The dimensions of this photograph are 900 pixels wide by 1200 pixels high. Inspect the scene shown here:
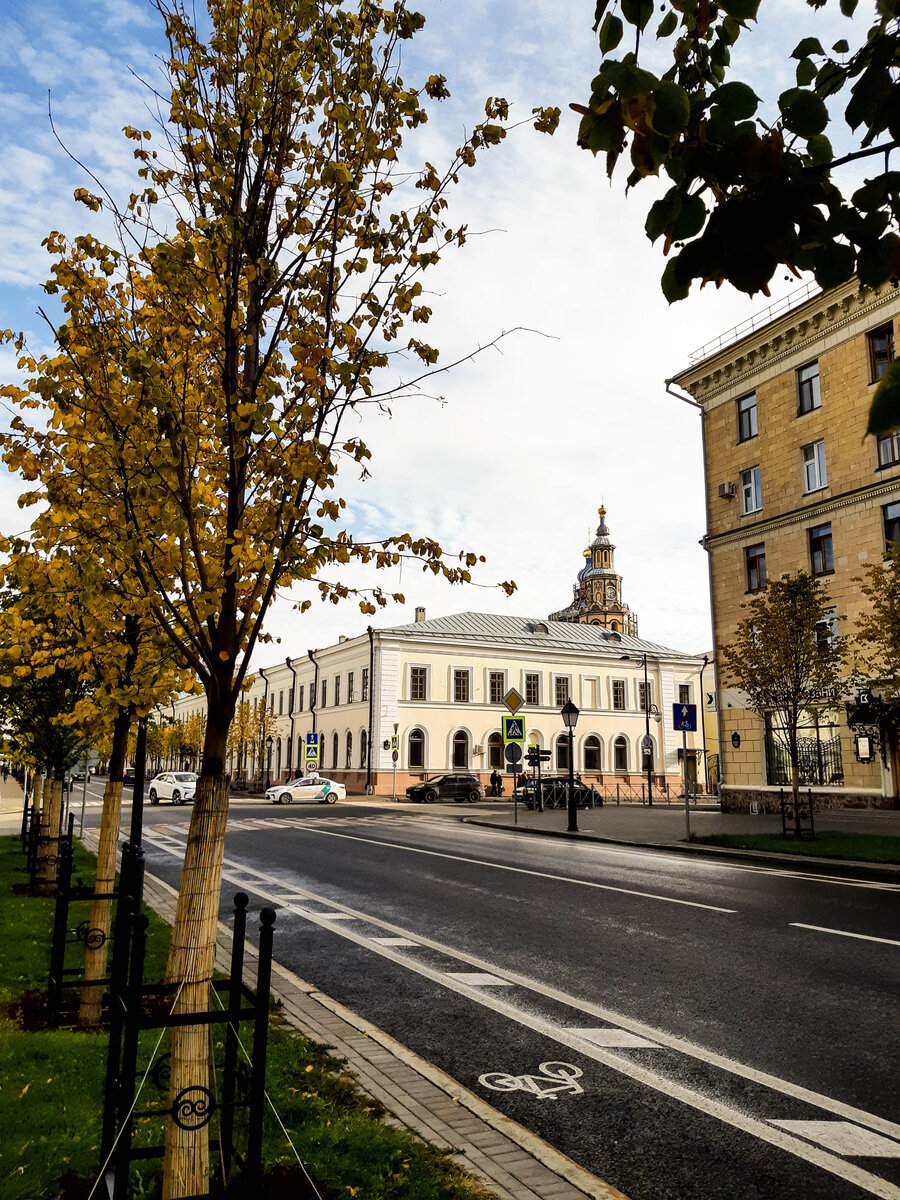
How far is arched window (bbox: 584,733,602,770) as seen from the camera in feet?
193

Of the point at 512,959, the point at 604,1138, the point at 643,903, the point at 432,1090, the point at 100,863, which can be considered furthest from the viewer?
the point at 643,903

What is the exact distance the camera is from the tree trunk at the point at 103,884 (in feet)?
19.9

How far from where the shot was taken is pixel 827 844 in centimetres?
1697

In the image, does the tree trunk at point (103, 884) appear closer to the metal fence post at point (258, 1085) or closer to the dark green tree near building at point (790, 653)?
the metal fence post at point (258, 1085)

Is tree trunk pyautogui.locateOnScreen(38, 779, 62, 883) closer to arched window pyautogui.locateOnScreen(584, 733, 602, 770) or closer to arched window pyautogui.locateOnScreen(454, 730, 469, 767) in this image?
arched window pyautogui.locateOnScreen(454, 730, 469, 767)

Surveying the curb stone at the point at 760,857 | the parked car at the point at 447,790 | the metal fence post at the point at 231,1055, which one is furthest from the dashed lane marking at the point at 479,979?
the parked car at the point at 447,790

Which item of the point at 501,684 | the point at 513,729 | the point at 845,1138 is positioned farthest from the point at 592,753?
the point at 845,1138

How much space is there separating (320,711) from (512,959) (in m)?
53.8

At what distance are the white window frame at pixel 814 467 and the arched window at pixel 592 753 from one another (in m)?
35.0

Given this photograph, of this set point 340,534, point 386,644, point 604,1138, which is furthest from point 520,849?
point 386,644

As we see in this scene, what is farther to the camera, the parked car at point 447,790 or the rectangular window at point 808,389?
the parked car at point 447,790

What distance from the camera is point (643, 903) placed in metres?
11.3

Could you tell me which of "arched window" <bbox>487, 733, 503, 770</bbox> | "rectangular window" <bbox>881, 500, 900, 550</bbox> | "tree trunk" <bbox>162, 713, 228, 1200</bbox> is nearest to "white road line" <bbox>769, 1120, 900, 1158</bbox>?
"tree trunk" <bbox>162, 713, 228, 1200</bbox>

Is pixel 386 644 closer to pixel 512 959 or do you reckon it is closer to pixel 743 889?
pixel 743 889
